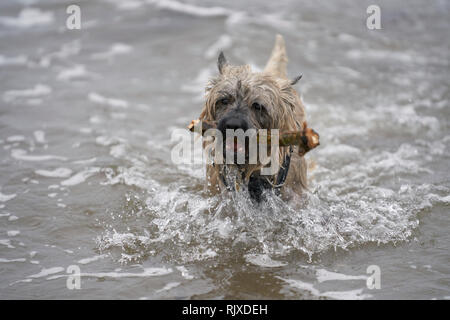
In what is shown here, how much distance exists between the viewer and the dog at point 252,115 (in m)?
4.91

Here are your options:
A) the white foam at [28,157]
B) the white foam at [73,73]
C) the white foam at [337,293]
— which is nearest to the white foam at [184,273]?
the white foam at [337,293]

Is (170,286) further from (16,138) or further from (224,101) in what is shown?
(16,138)

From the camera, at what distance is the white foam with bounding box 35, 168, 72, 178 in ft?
22.8

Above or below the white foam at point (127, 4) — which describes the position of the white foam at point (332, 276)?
below

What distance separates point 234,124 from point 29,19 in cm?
1077

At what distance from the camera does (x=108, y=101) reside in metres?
9.58

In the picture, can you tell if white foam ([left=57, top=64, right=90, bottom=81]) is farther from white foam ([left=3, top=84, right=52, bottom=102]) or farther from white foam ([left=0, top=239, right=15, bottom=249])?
white foam ([left=0, top=239, right=15, bottom=249])

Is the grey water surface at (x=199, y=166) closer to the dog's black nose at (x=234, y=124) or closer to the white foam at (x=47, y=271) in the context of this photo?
the white foam at (x=47, y=271)

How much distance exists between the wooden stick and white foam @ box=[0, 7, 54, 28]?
32.1 ft

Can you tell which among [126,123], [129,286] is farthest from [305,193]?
[126,123]

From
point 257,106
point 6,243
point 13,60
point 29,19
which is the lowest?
point 6,243

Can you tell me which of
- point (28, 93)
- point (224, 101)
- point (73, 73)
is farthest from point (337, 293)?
point (73, 73)

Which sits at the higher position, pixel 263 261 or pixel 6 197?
pixel 6 197

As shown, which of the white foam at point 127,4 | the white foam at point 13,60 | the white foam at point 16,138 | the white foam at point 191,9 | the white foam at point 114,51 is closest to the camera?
the white foam at point 16,138
